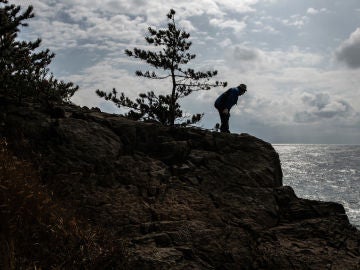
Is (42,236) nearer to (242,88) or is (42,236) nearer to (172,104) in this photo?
(242,88)

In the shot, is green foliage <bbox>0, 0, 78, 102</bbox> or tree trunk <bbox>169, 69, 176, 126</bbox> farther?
tree trunk <bbox>169, 69, 176, 126</bbox>

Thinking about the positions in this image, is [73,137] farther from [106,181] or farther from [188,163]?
[188,163]

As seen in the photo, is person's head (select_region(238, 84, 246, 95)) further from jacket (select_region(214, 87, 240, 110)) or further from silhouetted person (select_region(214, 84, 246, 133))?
jacket (select_region(214, 87, 240, 110))

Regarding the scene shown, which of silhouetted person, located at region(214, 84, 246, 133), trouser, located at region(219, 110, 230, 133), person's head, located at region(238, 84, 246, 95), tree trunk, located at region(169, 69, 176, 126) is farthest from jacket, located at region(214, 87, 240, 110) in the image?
tree trunk, located at region(169, 69, 176, 126)

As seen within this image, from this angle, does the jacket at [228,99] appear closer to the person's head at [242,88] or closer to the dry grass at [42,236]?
the person's head at [242,88]

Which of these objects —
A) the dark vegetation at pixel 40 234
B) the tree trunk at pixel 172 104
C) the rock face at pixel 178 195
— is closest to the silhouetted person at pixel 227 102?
the rock face at pixel 178 195

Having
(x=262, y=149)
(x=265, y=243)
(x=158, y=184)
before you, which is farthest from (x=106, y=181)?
(x=262, y=149)

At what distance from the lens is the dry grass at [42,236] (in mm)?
5598

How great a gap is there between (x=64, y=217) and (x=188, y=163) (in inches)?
185

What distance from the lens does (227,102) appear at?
14.0 meters

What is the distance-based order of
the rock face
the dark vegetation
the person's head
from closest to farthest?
1. the dark vegetation
2. the rock face
3. the person's head

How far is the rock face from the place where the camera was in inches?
296

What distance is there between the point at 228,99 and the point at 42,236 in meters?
9.52

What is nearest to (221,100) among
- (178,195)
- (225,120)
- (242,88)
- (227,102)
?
(227,102)
